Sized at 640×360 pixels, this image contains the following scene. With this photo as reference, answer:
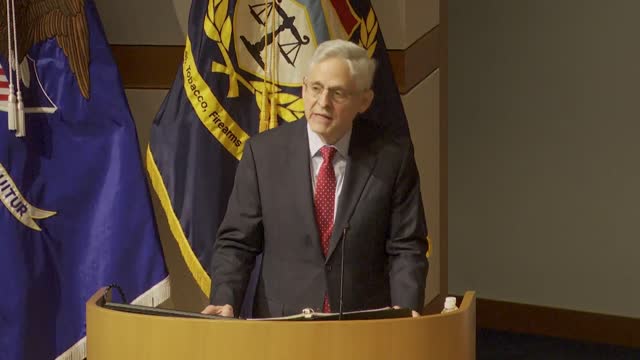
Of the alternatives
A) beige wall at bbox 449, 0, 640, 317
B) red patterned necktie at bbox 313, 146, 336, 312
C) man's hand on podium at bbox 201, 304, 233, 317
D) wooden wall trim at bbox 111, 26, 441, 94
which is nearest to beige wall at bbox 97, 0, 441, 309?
wooden wall trim at bbox 111, 26, 441, 94

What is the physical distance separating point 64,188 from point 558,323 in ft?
12.1

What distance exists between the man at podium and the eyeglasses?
0.07 ft

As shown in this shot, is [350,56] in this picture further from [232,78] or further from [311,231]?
[232,78]

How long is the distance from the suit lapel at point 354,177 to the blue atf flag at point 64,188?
114cm

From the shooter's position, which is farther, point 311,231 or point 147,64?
point 147,64

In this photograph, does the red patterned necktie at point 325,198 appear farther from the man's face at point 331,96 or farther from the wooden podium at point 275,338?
the wooden podium at point 275,338

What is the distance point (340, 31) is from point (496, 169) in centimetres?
314

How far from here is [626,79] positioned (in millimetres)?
6453

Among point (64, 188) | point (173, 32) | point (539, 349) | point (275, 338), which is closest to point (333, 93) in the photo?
point (275, 338)

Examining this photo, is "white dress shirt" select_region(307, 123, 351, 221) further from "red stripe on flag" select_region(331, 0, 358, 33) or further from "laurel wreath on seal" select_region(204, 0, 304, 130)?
"red stripe on flag" select_region(331, 0, 358, 33)

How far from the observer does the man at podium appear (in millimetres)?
3045

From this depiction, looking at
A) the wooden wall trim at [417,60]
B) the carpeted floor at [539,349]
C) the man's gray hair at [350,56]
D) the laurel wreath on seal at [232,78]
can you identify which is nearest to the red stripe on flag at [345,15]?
the laurel wreath on seal at [232,78]

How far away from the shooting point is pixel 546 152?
680 centimetres

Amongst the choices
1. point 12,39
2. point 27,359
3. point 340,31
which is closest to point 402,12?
point 340,31
